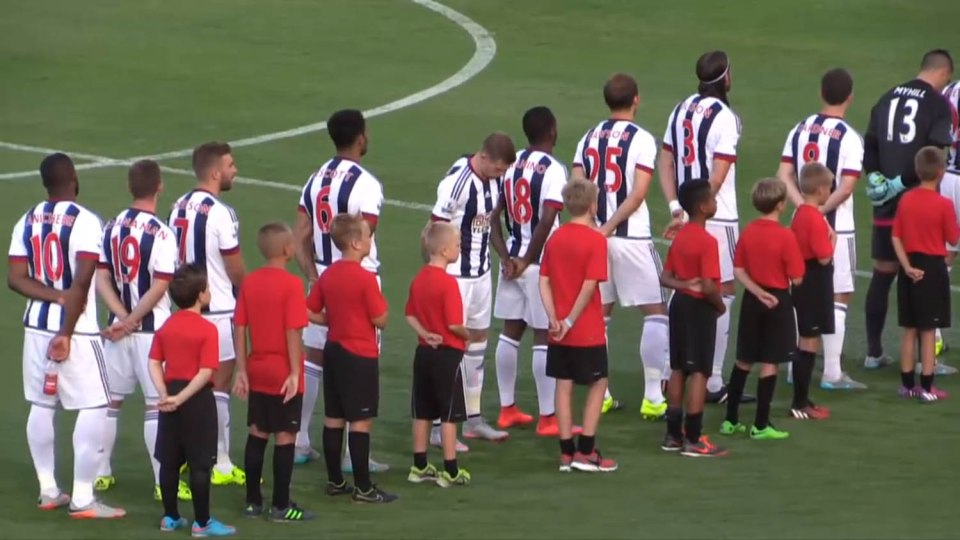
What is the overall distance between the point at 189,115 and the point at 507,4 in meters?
7.47

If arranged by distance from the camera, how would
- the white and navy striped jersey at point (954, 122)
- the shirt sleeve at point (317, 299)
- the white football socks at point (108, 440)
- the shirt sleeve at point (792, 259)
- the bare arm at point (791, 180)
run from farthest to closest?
the white and navy striped jersey at point (954, 122) < the bare arm at point (791, 180) < the shirt sleeve at point (792, 259) < the white football socks at point (108, 440) < the shirt sleeve at point (317, 299)

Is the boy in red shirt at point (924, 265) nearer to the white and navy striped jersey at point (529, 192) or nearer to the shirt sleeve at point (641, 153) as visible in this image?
the shirt sleeve at point (641, 153)

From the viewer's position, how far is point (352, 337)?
35.6 feet

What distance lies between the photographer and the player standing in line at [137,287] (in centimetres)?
1085

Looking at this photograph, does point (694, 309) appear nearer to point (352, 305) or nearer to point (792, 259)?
point (792, 259)

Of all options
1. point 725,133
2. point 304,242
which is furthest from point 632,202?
point 304,242

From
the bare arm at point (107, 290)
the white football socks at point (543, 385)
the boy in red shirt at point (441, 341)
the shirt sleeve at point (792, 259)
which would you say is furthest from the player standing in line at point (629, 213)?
the bare arm at point (107, 290)

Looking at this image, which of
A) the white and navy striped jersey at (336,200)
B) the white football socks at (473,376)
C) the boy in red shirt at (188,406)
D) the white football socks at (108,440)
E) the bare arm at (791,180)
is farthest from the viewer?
the bare arm at (791,180)

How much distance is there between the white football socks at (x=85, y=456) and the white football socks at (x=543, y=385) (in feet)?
10.6

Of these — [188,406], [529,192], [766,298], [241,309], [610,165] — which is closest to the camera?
[188,406]

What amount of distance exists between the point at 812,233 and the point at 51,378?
209 inches

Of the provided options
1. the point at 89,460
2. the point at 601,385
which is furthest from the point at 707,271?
the point at 89,460

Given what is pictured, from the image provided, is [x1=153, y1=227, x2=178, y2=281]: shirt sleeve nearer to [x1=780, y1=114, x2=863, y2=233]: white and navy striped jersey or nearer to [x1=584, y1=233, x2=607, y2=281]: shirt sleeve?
[x1=584, y1=233, x2=607, y2=281]: shirt sleeve

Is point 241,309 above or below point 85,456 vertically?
above
